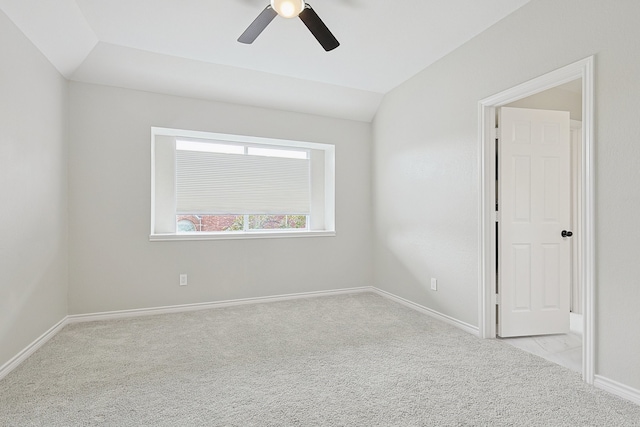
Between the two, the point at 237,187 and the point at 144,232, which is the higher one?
the point at 237,187

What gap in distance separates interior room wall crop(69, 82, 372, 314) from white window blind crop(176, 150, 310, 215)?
374mm

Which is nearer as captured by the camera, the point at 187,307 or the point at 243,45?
the point at 243,45

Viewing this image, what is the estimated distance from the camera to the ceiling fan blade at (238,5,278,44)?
217 centimetres

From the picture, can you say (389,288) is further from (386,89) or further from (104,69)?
(104,69)

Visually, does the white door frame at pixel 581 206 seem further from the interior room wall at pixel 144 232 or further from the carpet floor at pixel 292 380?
the interior room wall at pixel 144 232

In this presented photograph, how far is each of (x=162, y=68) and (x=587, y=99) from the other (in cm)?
358

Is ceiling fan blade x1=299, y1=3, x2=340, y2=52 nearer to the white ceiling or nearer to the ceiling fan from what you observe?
the ceiling fan

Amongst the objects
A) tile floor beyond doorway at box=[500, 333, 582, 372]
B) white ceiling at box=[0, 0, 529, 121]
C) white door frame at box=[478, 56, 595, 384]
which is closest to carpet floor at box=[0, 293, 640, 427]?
tile floor beyond doorway at box=[500, 333, 582, 372]

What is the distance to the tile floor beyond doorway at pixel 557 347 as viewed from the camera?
8.07 feet

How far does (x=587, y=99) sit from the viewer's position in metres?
2.10

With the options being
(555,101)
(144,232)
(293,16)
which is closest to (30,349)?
(144,232)

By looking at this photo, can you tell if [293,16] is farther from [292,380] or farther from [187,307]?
[187,307]

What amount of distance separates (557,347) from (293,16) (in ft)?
10.7

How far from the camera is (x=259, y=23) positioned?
2.27 meters
